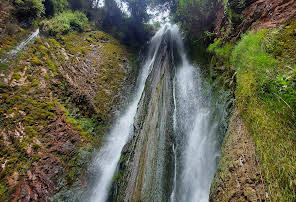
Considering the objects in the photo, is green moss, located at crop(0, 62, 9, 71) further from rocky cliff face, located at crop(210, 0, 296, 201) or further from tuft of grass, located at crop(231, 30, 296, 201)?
tuft of grass, located at crop(231, 30, 296, 201)

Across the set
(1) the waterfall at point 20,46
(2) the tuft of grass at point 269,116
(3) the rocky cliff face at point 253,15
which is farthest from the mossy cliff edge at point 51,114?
(3) the rocky cliff face at point 253,15

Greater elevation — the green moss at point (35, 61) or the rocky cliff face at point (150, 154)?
the green moss at point (35, 61)

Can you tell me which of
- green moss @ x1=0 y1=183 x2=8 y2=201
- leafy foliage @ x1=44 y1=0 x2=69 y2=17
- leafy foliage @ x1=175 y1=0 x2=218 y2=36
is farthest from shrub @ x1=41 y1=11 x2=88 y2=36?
green moss @ x1=0 y1=183 x2=8 y2=201

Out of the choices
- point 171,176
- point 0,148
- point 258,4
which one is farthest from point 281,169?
point 0,148

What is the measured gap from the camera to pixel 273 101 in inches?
85.7

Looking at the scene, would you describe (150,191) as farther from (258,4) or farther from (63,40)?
(63,40)

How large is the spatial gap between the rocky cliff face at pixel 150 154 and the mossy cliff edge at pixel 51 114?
1.82 meters

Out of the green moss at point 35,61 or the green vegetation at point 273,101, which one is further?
the green moss at point 35,61

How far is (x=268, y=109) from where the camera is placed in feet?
7.26

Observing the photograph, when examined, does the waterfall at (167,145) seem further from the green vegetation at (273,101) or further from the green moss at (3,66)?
the green moss at (3,66)

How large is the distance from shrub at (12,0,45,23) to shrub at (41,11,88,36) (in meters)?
0.47

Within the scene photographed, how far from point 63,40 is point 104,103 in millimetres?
4043

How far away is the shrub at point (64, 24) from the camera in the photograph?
716 cm

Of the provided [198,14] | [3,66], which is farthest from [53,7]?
[198,14]
